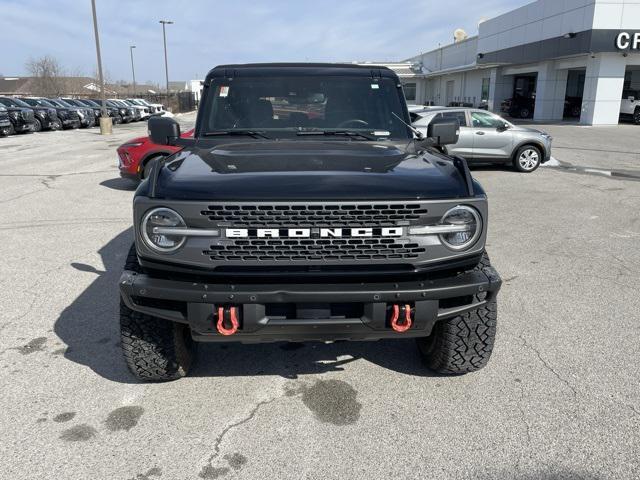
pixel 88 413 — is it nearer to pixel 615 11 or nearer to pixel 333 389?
pixel 333 389

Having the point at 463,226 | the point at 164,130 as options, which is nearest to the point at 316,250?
the point at 463,226

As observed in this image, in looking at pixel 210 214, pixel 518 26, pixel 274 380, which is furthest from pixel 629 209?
pixel 518 26

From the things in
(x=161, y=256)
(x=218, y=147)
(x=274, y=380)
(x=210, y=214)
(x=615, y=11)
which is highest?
(x=615, y=11)

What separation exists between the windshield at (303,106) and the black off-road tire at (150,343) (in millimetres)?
1458

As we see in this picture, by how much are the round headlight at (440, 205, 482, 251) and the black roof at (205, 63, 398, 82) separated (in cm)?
193

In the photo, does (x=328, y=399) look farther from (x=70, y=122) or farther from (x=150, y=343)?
(x=70, y=122)

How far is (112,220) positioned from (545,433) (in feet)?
21.8

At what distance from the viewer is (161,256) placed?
2678mm

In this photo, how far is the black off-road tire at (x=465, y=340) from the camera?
124 inches

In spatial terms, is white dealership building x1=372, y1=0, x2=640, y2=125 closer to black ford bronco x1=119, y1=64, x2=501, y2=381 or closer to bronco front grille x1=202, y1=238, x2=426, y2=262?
black ford bronco x1=119, y1=64, x2=501, y2=381

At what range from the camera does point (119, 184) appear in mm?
11141

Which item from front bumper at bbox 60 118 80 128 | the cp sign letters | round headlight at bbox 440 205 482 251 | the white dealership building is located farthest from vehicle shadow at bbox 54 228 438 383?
the cp sign letters

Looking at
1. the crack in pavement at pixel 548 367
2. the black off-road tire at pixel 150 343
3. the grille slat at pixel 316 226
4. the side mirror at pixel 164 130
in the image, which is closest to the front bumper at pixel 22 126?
the side mirror at pixel 164 130

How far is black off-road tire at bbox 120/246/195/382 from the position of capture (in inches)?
121
